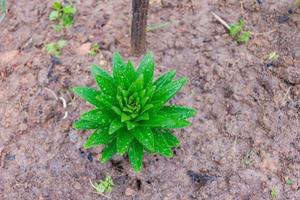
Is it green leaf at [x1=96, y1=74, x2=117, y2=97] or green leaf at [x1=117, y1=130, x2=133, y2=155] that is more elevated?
green leaf at [x1=96, y1=74, x2=117, y2=97]

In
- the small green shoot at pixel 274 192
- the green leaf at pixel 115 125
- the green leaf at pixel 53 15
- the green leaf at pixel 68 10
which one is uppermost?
the green leaf at pixel 68 10

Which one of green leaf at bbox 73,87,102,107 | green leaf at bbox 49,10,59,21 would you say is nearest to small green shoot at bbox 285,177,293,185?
green leaf at bbox 73,87,102,107

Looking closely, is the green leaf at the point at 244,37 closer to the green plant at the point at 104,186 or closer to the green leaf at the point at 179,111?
the green leaf at the point at 179,111

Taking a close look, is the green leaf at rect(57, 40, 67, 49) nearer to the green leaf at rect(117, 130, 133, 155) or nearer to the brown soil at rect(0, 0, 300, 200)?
the brown soil at rect(0, 0, 300, 200)

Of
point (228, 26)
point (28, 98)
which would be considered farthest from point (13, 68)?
point (228, 26)

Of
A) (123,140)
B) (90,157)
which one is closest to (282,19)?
(123,140)

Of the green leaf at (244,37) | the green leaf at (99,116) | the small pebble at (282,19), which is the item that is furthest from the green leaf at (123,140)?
the small pebble at (282,19)
